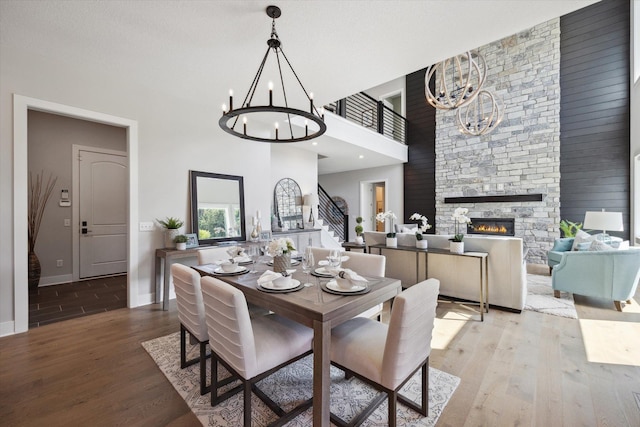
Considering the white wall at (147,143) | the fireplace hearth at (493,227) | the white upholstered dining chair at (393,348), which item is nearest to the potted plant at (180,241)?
the white wall at (147,143)

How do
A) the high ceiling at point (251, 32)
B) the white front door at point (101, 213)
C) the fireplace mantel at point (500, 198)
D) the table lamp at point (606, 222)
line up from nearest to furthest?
1. the high ceiling at point (251, 32)
2. the table lamp at point (606, 222)
3. the white front door at point (101, 213)
4. the fireplace mantel at point (500, 198)

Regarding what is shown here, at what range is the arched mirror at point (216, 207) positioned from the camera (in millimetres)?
4027

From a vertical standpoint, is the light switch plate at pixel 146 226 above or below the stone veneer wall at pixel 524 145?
below

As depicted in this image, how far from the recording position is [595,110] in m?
5.57

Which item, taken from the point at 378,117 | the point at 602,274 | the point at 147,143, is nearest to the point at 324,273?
the point at 147,143

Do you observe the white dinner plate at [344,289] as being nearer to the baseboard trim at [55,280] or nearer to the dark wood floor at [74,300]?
the dark wood floor at [74,300]

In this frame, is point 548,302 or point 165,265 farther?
point 548,302

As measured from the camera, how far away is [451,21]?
7.75 ft

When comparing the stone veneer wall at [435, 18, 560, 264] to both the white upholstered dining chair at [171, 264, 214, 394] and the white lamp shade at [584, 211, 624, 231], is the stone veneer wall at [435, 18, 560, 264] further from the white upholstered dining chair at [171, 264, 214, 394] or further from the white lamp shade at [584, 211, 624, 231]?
the white upholstered dining chair at [171, 264, 214, 394]

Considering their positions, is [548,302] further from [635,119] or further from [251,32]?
[251,32]

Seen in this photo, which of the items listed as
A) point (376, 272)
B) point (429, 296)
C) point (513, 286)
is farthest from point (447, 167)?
point (429, 296)

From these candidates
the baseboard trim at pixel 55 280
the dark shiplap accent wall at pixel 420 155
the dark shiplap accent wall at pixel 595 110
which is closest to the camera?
the baseboard trim at pixel 55 280

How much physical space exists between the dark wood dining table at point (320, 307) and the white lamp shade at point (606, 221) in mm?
4585

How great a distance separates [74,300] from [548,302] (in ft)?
20.8
